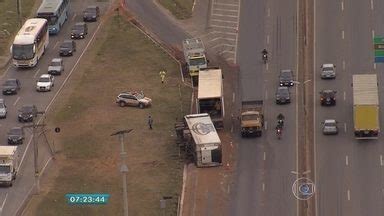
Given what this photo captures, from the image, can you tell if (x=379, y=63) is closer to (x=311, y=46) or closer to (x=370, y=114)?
(x=311, y=46)

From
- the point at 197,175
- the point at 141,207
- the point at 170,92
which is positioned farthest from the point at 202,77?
the point at 141,207

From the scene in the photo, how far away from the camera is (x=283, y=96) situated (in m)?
178

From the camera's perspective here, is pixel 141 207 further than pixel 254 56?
No

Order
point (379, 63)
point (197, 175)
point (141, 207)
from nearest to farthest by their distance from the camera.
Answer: point (141, 207), point (197, 175), point (379, 63)

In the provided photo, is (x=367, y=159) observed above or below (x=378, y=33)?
below

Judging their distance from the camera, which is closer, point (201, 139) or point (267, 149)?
point (201, 139)

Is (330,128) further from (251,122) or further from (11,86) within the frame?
(11,86)

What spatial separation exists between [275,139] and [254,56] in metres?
29.3

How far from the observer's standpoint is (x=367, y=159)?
6358 inches

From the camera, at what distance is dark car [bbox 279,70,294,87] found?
184 m

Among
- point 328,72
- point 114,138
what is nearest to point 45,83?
point 114,138

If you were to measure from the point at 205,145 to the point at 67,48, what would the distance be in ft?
140

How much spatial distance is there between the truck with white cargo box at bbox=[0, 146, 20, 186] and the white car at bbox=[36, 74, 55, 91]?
95.5 feet
